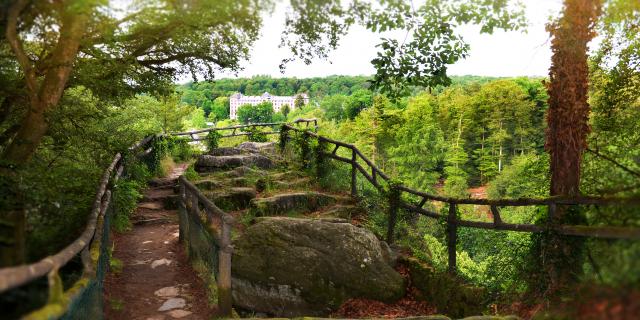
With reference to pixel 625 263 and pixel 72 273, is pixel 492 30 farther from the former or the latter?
pixel 72 273

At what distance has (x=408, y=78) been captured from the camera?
693 cm

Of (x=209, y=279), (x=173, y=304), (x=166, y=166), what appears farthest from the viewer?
(x=166, y=166)

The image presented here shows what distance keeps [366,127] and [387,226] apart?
5333 cm

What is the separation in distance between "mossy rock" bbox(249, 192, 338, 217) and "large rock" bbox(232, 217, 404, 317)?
2.25 metres

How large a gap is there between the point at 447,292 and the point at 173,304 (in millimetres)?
3912

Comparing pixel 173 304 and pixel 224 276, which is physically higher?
pixel 224 276

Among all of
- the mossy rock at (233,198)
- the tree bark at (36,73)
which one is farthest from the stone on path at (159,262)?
the tree bark at (36,73)

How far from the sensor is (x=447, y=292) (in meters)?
6.75

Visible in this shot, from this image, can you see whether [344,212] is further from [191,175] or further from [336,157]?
[191,175]

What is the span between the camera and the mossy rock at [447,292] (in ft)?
21.4

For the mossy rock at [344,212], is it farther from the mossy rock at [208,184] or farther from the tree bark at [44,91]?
the tree bark at [44,91]

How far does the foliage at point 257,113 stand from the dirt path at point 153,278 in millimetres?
121334

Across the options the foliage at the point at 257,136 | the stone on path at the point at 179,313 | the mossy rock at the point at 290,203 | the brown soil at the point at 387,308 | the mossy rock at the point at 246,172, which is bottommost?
the brown soil at the point at 387,308

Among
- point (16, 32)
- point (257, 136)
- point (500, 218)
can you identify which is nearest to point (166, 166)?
point (257, 136)
